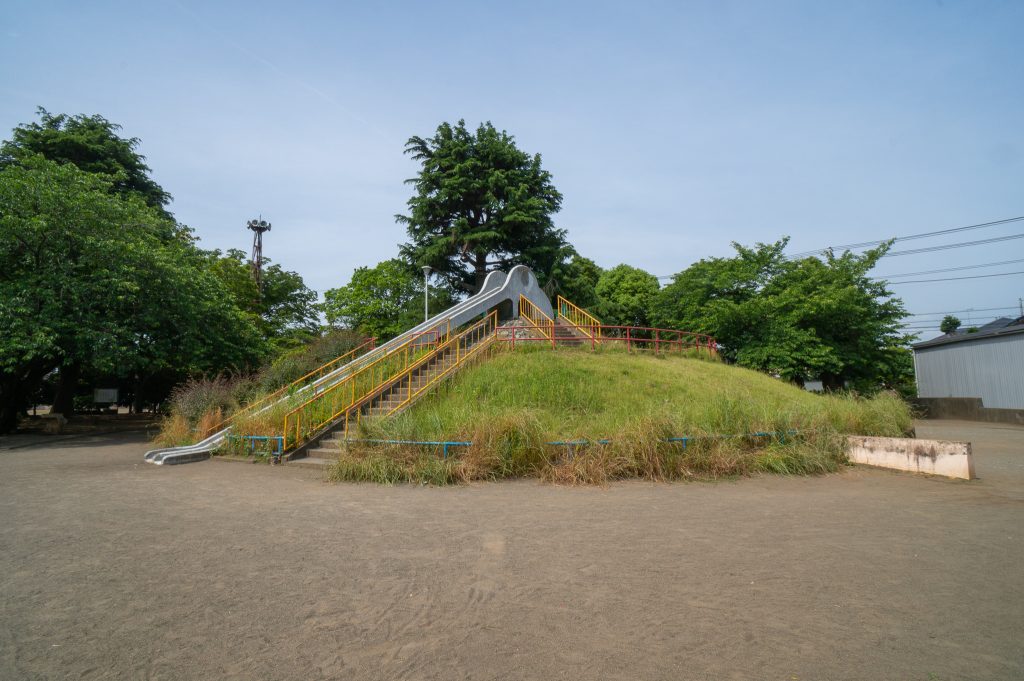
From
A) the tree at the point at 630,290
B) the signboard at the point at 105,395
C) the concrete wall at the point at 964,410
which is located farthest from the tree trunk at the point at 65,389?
the concrete wall at the point at 964,410

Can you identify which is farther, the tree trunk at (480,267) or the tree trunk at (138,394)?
the tree trunk at (480,267)

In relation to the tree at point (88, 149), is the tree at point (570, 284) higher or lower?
lower

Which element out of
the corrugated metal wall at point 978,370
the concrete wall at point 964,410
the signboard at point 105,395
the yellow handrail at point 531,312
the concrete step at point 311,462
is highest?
the yellow handrail at point 531,312

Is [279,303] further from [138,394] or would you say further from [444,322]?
[444,322]

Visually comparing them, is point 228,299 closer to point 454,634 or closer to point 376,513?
point 376,513

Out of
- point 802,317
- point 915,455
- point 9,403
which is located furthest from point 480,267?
point 915,455

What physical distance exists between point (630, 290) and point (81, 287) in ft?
117

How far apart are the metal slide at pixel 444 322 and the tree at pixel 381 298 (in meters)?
8.20

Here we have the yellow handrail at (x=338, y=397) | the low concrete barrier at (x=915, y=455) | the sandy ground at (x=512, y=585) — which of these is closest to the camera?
the sandy ground at (x=512, y=585)

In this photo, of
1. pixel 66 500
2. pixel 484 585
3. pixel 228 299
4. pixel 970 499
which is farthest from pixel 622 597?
pixel 228 299

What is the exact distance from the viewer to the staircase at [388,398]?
11.1 meters

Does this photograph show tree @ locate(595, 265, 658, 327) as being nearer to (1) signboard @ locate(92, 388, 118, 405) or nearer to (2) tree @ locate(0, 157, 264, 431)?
(2) tree @ locate(0, 157, 264, 431)

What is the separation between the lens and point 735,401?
11281 millimetres

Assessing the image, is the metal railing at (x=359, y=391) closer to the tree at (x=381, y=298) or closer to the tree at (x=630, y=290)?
the tree at (x=381, y=298)
